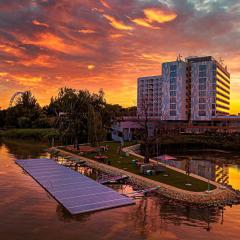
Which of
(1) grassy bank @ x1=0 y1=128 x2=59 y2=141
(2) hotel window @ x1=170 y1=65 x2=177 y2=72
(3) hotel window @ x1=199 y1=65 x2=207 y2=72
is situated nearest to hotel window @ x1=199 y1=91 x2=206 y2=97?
(3) hotel window @ x1=199 y1=65 x2=207 y2=72

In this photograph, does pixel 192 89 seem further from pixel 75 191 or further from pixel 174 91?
pixel 75 191

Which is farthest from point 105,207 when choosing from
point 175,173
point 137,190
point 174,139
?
point 174,139

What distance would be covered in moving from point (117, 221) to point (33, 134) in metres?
98.3

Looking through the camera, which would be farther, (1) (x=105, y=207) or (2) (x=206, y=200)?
(2) (x=206, y=200)

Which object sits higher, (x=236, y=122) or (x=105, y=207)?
(x=236, y=122)

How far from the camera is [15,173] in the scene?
4794cm

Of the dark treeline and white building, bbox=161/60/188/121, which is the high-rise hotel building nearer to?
white building, bbox=161/60/188/121

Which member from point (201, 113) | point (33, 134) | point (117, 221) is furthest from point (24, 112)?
point (117, 221)

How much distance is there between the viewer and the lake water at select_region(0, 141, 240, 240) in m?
24.1

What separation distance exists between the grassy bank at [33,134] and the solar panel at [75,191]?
56.2 metres

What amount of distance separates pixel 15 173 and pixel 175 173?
22.9 metres

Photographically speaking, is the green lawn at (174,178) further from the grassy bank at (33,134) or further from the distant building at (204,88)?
the distant building at (204,88)

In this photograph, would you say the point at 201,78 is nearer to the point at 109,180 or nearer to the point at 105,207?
the point at 109,180

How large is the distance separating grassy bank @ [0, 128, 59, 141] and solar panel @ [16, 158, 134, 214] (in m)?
56.2
